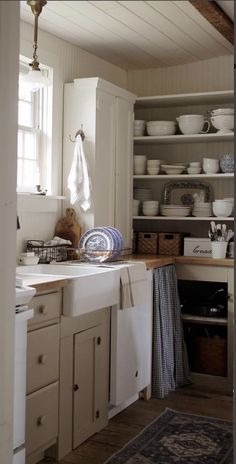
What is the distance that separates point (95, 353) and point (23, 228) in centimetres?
90

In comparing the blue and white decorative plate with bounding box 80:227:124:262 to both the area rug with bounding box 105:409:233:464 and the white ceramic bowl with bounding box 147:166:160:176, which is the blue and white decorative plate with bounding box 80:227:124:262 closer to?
the white ceramic bowl with bounding box 147:166:160:176

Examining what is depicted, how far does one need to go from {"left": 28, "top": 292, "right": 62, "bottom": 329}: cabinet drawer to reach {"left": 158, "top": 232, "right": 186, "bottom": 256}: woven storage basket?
5.49ft

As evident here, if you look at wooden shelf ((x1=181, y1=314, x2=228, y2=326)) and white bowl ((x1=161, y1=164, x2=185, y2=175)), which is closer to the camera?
wooden shelf ((x1=181, y1=314, x2=228, y2=326))

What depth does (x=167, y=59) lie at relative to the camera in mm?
4086

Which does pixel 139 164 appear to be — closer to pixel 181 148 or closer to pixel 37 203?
pixel 181 148

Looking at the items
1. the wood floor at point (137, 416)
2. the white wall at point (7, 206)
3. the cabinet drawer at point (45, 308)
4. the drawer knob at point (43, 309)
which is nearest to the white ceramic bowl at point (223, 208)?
the wood floor at point (137, 416)

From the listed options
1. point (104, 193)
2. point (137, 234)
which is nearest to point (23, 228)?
point (104, 193)

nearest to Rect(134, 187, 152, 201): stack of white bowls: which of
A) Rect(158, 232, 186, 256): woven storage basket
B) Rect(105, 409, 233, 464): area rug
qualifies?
Rect(158, 232, 186, 256): woven storage basket

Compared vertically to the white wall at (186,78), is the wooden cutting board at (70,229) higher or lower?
lower

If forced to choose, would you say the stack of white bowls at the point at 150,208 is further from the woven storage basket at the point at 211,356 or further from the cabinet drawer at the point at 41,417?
the cabinet drawer at the point at 41,417

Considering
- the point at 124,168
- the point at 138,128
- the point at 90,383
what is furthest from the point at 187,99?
the point at 90,383

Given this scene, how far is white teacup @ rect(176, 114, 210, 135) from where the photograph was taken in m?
4.04

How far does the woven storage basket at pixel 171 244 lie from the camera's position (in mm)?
4121

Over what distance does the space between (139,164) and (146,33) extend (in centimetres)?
122
